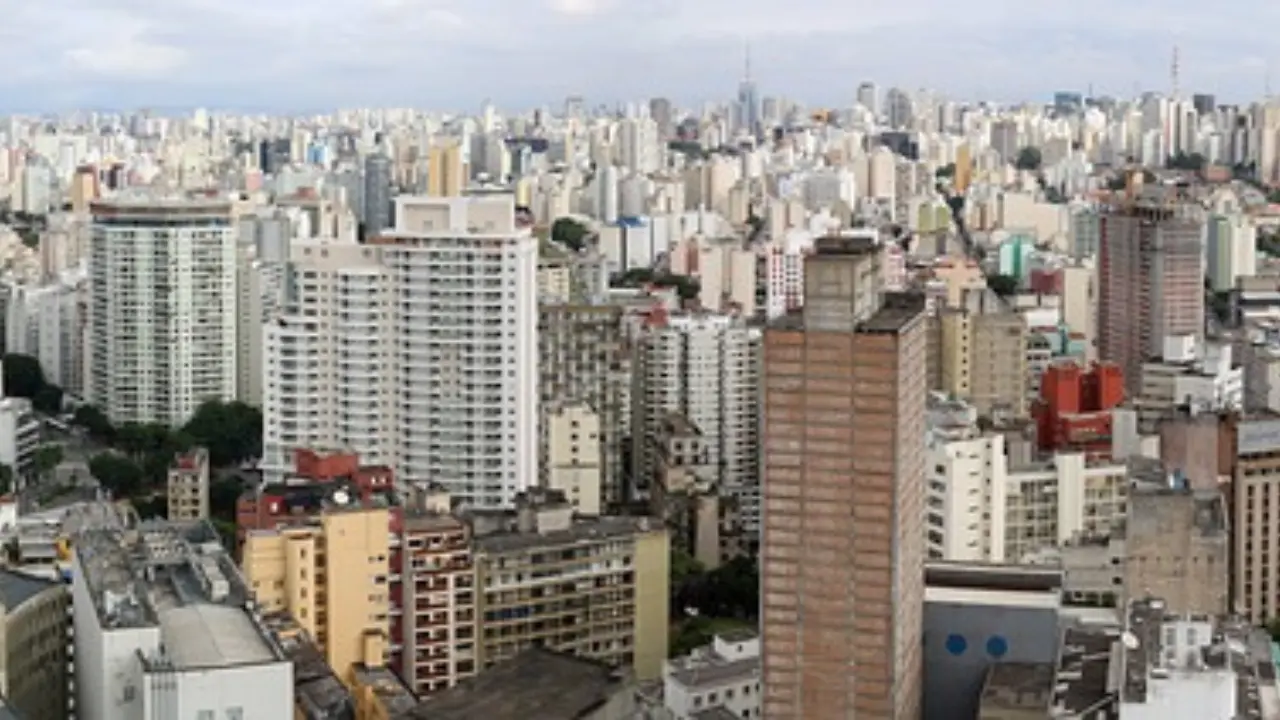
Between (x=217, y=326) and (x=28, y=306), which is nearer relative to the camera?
(x=217, y=326)

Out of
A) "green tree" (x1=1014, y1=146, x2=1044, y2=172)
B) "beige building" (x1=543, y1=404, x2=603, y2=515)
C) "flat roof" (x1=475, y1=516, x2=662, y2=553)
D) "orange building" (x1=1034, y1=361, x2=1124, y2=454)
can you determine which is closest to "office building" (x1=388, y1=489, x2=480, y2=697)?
"flat roof" (x1=475, y1=516, x2=662, y2=553)

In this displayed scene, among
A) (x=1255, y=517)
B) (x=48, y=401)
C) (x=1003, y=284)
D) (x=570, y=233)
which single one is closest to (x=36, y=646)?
(x=1255, y=517)

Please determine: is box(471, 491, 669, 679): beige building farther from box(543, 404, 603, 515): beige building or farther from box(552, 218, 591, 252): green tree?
box(552, 218, 591, 252): green tree

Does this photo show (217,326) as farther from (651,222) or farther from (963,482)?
(651,222)

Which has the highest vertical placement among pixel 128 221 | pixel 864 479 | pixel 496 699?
pixel 128 221

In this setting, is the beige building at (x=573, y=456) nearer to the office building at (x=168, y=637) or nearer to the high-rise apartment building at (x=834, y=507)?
the office building at (x=168, y=637)

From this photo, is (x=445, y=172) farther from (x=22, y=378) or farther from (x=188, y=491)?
(x=188, y=491)

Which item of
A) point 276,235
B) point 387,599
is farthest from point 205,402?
point 387,599
